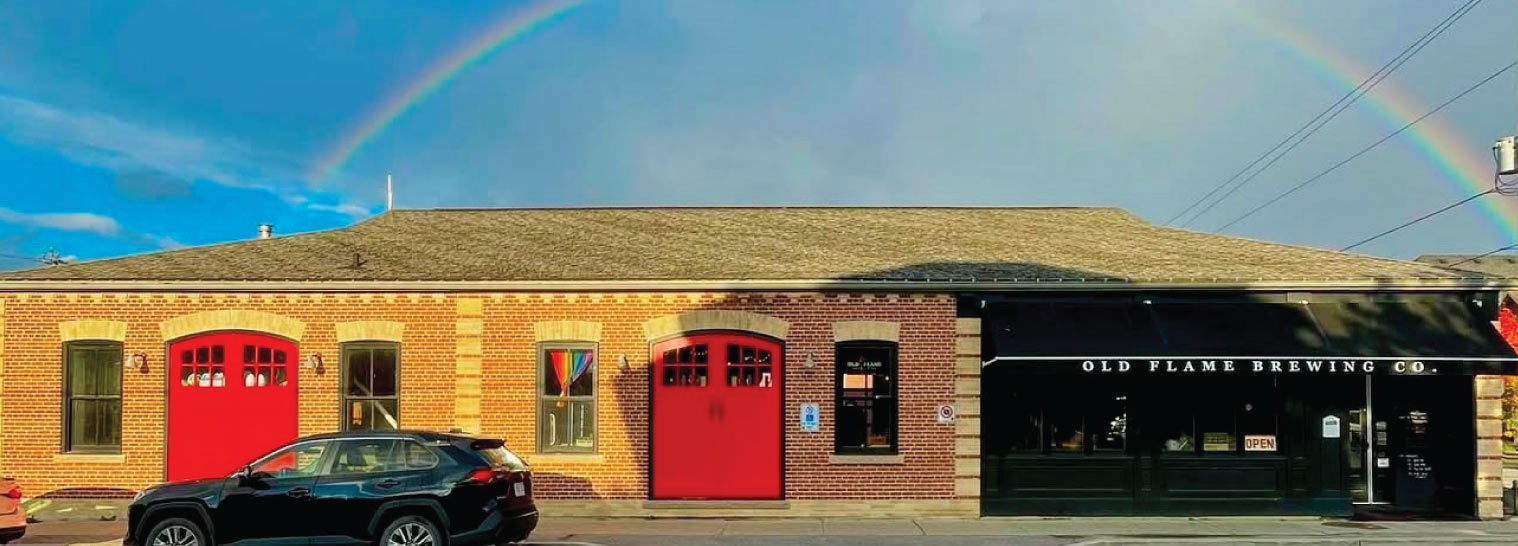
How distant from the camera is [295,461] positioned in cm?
1138

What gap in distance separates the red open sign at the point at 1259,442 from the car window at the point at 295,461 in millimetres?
13050

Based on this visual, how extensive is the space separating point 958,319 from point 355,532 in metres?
8.94

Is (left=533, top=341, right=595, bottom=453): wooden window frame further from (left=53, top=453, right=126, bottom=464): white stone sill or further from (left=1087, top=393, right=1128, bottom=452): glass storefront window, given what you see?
(left=1087, top=393, right=1128, bottom=452): glass storefront window

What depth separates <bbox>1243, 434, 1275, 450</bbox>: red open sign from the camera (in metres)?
15.4

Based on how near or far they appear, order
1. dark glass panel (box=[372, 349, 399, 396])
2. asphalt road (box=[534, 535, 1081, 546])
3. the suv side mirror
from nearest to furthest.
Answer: the suv side mirror
asphalt road (box=[534, 535, 1081, 546])
dark glass panel (box=[372, 349, 399, 396])

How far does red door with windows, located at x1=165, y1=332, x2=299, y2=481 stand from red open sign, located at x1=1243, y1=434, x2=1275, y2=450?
1473 centimetres

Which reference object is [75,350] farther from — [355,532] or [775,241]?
[775,241]

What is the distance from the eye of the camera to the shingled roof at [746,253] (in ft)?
50.8

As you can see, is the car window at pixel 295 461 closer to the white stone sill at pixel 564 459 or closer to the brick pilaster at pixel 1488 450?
the white stone sill at pixel 564 459

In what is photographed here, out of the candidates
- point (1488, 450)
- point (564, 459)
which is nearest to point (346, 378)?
point (564, 459)

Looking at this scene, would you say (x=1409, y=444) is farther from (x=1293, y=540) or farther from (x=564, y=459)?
(x=564, y=459)

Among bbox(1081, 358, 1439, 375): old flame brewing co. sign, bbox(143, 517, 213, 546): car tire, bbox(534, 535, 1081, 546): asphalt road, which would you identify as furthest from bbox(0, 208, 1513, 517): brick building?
bbox(143, 517, 213, 546): car tire

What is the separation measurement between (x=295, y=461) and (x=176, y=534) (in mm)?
1531

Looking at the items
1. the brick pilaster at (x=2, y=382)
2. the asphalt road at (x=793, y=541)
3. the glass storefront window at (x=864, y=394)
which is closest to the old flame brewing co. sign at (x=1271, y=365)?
the asphalt road at (x=793, y=541)
